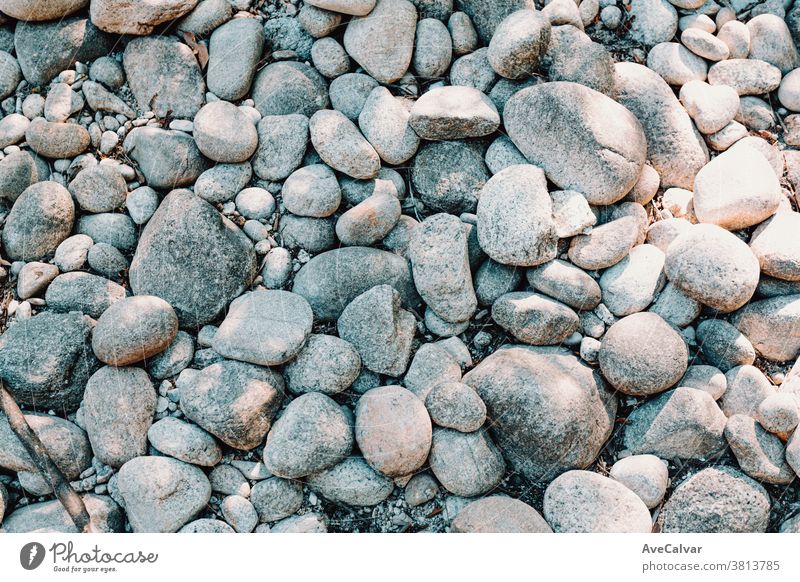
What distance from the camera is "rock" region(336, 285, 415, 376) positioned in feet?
7.32

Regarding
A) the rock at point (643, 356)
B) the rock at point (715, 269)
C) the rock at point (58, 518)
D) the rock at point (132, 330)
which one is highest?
the rock at point (715, 269)

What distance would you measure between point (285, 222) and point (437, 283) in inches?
20.2

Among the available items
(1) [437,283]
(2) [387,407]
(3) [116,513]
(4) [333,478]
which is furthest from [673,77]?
(3) [116,513]

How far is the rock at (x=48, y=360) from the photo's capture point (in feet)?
7.18

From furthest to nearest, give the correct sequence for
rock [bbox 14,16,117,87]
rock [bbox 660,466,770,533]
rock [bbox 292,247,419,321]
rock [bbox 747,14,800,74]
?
rock [bbox 747,14,800,74]
rock [bbox 14,16,117,87]
rock [bbox 292,247,419,321]
rock [bbox 660,466,770,533]

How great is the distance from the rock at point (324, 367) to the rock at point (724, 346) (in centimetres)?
101

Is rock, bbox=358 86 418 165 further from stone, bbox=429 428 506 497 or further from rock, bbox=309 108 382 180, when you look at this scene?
stone, bbox=429 428 506 497

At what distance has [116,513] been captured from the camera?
2.13 m

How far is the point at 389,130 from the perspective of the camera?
7.95ft

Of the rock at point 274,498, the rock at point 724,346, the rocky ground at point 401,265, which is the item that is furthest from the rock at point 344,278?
the rock at point 724,346

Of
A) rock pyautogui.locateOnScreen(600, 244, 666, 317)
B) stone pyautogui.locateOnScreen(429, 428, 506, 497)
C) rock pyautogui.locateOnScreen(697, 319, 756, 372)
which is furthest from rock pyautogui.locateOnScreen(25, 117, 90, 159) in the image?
rock pyautogui.locateOnScreen(697, 319, 756, 372)

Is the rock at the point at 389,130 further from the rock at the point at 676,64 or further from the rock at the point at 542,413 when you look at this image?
the rock at the point at 676,64

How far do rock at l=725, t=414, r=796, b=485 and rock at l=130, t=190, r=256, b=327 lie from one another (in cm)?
147
